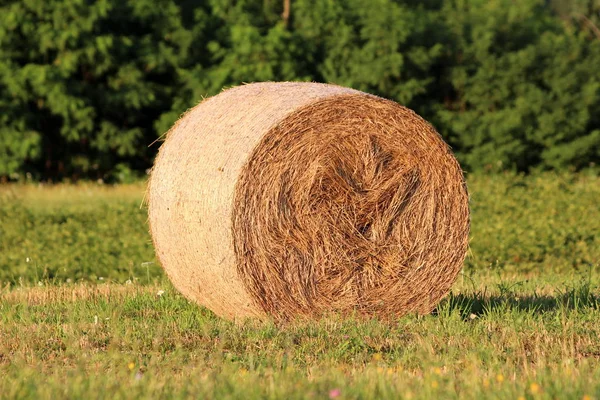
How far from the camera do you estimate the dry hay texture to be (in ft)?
25.7

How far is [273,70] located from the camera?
29.1 meters

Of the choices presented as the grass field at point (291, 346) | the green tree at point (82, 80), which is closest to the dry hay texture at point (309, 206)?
the grass field at point (291, 346)

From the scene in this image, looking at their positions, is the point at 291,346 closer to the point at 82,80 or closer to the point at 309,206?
the point at 309,206

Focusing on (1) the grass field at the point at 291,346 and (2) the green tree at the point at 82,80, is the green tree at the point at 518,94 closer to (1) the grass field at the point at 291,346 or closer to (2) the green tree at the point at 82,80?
(2) the green tree at the point at 82,80

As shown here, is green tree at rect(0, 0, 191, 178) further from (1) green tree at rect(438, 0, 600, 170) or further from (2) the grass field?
(2) the grass field

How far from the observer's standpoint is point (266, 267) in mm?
7852

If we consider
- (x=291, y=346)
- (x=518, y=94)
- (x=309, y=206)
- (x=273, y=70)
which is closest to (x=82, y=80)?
(x=273, y=70)

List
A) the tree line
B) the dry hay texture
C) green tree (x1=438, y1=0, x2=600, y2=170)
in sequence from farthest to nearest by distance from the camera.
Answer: green tree (x1=438, y1=0, x2=600, y2=170) → the tree line → the dry hay texture

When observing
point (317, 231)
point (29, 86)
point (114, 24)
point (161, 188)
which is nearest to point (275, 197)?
point (317, 231)

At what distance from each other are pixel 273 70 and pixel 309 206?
70.0 feet

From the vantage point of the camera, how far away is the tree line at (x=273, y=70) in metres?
27.3

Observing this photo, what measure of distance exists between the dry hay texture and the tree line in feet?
61.4

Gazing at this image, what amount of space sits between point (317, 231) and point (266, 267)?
57 cm

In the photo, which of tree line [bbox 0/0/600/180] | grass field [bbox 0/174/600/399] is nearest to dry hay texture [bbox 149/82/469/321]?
grass field [bbox 0/174/600/399]
